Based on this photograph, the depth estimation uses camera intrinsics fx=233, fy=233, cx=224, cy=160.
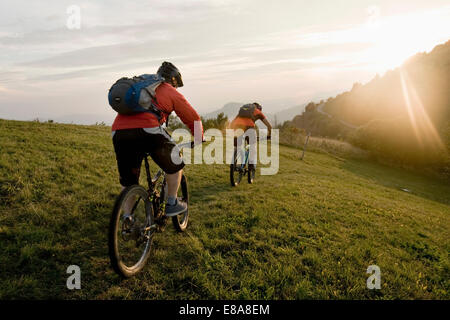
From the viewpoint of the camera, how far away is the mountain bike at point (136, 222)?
9.54 feet

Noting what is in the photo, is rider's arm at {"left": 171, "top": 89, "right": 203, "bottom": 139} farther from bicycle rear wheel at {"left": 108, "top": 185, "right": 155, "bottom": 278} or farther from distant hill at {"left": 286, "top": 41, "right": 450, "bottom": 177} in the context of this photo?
distant hill at {"left": 286, "top": 41, "right": 450, "bottom": 177}

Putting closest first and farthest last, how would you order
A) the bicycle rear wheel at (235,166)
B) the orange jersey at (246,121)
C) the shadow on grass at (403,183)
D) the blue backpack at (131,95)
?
the blue backpack at (131,95), the orange jersey at (246,121), the bicycle rear wheel at (235,166), the shadow on grass at (403,183)

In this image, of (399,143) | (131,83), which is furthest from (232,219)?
(399,143)

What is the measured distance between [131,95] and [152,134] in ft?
1.91

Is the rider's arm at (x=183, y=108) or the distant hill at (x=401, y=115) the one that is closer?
the rider's arm at (x=183, y=108)

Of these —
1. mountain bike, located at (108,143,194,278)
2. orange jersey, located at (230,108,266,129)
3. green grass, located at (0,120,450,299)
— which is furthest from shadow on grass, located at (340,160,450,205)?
mountain bike, located at (108,143,194,278)

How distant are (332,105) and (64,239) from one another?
147 m

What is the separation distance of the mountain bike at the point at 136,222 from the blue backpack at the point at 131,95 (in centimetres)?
79

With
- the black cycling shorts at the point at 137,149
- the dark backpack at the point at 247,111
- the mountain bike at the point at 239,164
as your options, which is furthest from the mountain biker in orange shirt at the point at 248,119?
the black cycling shorts at the point at 137,149

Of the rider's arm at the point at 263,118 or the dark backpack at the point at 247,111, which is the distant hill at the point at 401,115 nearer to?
the rider's arm at the point at 263,118

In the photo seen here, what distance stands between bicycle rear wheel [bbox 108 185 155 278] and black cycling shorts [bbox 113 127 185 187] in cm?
31

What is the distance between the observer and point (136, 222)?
3.53 meters

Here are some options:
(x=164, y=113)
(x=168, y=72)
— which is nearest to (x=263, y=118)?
(x=168, y=72)

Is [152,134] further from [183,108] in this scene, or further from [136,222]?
[136,222]
